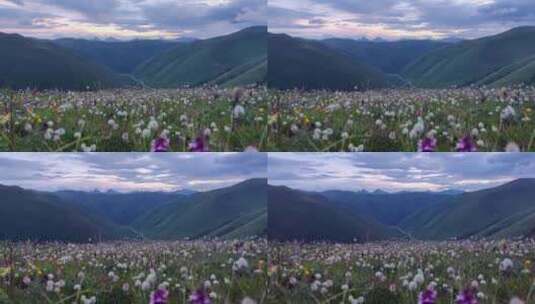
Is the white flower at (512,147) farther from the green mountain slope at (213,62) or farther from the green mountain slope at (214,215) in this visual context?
the green mountain slope at (213,62)

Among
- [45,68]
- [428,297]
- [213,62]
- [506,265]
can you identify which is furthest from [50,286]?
[506,265]

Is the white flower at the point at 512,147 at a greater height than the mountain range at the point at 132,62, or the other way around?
the mountain range at the point at 132,62

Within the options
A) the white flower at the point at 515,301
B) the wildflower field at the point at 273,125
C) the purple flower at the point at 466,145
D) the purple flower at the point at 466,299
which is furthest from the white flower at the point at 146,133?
the white flower at the point at 515,301

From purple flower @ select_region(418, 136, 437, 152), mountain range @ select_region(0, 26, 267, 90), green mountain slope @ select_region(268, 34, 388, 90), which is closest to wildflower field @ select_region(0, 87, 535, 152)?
purple flower @ select_region(418, 136, 437, 152)

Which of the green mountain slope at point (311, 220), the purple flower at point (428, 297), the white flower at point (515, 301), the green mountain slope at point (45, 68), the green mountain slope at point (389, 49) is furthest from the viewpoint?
the green mountain slope at point (389, 49)

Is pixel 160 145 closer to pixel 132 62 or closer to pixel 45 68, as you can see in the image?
pixel 132 62

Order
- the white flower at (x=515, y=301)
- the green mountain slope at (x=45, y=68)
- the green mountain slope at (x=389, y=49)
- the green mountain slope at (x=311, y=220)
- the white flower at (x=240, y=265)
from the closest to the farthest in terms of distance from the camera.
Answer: the white flower at (x=515, y=301), the white flower at (x=240, y=265), the green mountain slope at (x=311, y=220), the green mountain slope at (x=45, y=68), the green mountain slope at (x=389, y=49)
